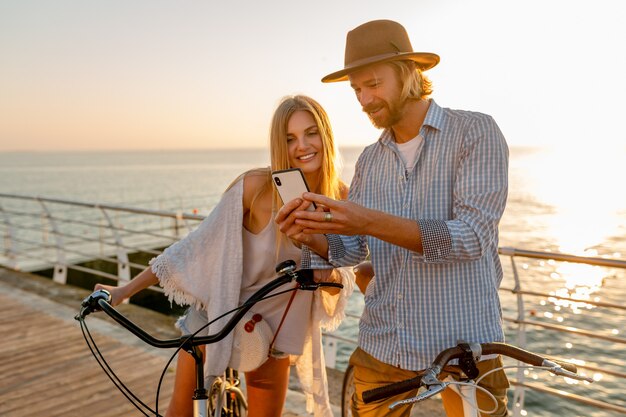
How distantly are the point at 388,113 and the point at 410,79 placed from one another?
120 millimetres

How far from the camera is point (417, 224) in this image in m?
1.39

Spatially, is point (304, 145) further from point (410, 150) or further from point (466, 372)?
point (466, 372)

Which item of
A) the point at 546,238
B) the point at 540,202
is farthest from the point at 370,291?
the point at 540,202

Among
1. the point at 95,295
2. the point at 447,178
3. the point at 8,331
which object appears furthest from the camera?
the point at 8,331

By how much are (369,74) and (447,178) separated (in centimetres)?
36

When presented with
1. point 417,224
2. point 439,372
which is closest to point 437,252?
point 417,224

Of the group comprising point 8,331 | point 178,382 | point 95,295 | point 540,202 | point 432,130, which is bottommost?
point 540,202

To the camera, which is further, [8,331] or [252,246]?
[8,331]

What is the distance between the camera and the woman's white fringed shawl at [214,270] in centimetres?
209

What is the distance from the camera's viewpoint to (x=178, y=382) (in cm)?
225

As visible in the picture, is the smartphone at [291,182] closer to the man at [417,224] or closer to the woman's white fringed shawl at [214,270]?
the man at [417,224]

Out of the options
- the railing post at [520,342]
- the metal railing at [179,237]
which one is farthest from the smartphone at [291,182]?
the railing post at [520,342]

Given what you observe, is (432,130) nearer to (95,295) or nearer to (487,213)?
(487,213)

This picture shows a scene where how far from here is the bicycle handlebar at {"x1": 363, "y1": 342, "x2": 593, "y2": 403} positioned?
1251 mm
